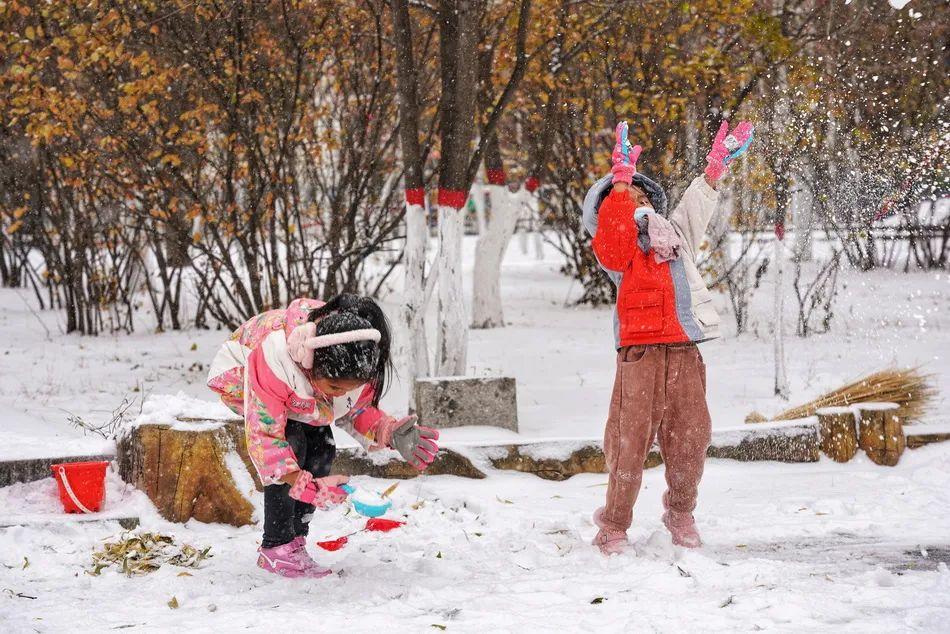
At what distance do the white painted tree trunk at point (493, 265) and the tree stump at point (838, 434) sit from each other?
20.7 feet

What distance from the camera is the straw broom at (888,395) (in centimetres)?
579

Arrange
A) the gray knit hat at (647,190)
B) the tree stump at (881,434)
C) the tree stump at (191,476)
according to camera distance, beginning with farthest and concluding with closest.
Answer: the tree stump at (881,434)
the tree stump at (191,476)
the gray knit hat at (647,190)

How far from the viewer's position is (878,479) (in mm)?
5027

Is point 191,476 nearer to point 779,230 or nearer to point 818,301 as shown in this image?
point 779,230

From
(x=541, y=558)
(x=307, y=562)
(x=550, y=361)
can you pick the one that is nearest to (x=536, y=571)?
(x=541, y=558)

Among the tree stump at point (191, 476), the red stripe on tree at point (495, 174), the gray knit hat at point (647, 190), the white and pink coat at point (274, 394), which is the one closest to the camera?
the white and pink coat at point (274, 394)

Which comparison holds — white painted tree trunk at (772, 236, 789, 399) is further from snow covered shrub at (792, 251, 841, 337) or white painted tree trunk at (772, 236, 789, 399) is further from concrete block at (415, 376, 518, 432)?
snow covered shrub at (792, 251, 841, 337)

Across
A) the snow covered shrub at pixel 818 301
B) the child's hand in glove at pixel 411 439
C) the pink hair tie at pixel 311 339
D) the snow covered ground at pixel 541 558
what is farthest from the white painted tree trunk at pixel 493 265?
the pink hair tie at pixel 311 339

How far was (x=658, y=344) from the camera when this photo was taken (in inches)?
151

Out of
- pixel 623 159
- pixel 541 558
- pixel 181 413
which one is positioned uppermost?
pixel 623 159

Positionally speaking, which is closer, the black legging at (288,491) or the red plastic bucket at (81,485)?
the black legging at (288,491)

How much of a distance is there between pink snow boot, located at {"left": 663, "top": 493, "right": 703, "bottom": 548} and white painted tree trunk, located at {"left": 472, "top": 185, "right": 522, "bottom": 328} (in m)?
7.60

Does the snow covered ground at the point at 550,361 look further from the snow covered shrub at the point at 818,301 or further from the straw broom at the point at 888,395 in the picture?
the straw broom at the point at 888,395

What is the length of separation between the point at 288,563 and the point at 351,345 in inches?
37.0
